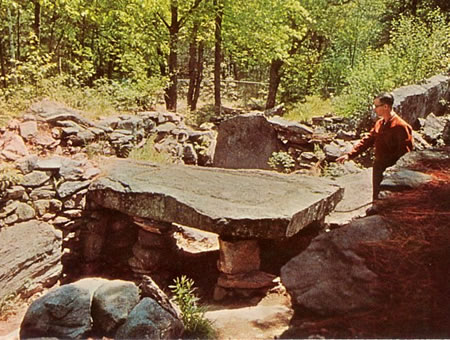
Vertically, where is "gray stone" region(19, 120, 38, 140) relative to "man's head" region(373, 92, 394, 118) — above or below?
below

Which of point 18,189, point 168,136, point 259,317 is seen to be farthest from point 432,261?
point 168,136

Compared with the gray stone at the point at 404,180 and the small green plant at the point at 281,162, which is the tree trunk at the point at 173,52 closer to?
the small green plant at the point at 281,162

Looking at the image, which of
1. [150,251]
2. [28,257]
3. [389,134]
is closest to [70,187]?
[28,257]

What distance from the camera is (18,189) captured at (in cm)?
606

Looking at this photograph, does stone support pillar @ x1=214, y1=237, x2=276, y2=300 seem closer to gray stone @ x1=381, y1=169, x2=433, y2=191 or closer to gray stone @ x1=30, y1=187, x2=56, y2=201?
gray stone @ x1=381, y1=169, x2=433, y2=191

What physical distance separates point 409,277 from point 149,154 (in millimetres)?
6069

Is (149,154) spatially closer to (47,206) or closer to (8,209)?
A: (47,206)

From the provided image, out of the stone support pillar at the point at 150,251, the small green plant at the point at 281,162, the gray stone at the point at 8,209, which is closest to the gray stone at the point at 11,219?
the gray stone at the point at 8,209

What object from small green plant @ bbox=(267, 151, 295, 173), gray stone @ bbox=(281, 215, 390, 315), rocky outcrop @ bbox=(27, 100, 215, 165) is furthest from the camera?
small green plant @ bbox=(267, 151, 295, 173)

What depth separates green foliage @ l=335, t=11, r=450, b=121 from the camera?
11.1m

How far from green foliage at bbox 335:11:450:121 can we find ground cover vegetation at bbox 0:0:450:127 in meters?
0.03

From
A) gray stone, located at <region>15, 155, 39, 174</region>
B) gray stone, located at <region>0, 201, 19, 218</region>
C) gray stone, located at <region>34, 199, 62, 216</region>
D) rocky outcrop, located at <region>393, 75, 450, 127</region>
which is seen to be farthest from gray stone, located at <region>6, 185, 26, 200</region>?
rocky outcrop, located at <region>393, 75, 450, 127</region>

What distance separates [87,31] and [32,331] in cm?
1374

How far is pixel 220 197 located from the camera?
19.4 feet
